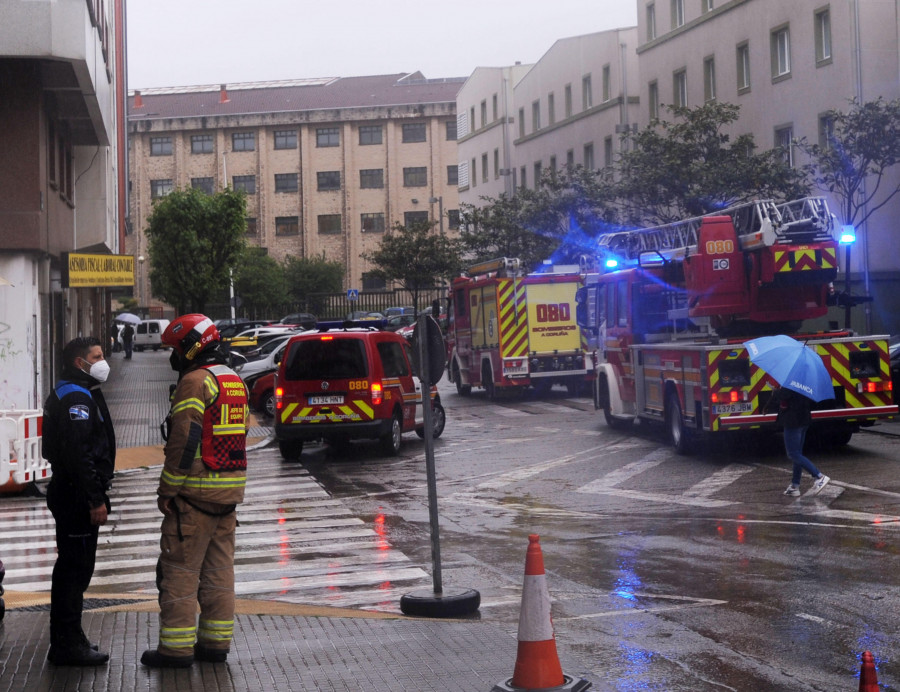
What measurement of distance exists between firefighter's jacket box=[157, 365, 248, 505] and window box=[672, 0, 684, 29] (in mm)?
42790

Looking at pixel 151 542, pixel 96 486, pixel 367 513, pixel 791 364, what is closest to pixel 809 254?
pixel 791 364

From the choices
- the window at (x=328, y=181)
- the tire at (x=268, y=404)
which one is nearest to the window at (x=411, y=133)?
the window at (x=328, y=181)

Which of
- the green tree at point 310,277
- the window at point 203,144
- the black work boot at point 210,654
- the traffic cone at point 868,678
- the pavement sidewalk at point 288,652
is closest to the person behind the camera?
the traffic cone at point 868,678

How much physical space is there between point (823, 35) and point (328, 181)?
6344 centimetres

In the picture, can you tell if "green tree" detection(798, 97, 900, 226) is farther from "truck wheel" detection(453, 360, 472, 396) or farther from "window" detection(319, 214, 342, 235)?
"window" detection(319, 214, 342, 235)

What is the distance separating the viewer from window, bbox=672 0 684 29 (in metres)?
46.9

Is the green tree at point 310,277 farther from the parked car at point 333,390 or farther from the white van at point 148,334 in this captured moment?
the parked car at point 333,390

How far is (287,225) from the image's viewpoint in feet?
321

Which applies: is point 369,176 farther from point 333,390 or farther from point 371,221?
point 333,390

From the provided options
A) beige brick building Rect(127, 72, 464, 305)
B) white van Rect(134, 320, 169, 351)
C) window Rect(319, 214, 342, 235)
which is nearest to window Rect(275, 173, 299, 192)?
beige brick building Rect(127, 72, 464, 305)

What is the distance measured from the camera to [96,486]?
6992 millimetres

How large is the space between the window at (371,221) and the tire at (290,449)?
77355 mm

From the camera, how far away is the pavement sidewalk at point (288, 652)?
6.51 metres

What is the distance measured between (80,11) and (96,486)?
15439 mm
